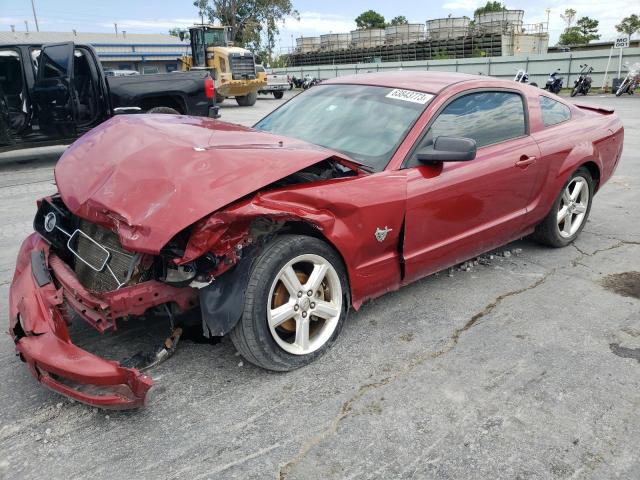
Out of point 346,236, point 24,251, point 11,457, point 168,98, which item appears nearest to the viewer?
point 11,457

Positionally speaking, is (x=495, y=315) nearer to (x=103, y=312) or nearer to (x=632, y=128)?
(x=103, y=312)

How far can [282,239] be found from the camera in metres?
2.71

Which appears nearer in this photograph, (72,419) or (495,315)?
(72,419)

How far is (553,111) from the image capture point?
176 inches

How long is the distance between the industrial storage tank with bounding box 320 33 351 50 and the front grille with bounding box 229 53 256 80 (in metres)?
43.9

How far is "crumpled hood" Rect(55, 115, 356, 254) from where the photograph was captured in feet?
7.82

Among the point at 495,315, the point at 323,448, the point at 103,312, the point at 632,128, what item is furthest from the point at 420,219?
the point at 632,128

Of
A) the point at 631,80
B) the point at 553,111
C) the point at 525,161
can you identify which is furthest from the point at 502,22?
the point at 525,161

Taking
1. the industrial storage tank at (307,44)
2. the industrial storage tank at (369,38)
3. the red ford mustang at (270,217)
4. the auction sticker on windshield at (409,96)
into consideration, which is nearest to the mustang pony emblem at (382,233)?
the red ford mustang at (270,217)

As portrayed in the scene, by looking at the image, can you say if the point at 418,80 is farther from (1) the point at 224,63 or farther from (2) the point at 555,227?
(1) the point at 224,63

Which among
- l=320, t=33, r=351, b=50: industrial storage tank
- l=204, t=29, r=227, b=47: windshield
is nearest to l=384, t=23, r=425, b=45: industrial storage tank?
l=320, t=33, r=351, b=50: industrial storage tank

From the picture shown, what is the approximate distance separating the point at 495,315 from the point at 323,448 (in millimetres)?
1715

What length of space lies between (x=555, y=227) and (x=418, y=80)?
5.97 feet

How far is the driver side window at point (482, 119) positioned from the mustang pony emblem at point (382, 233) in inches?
19.3
